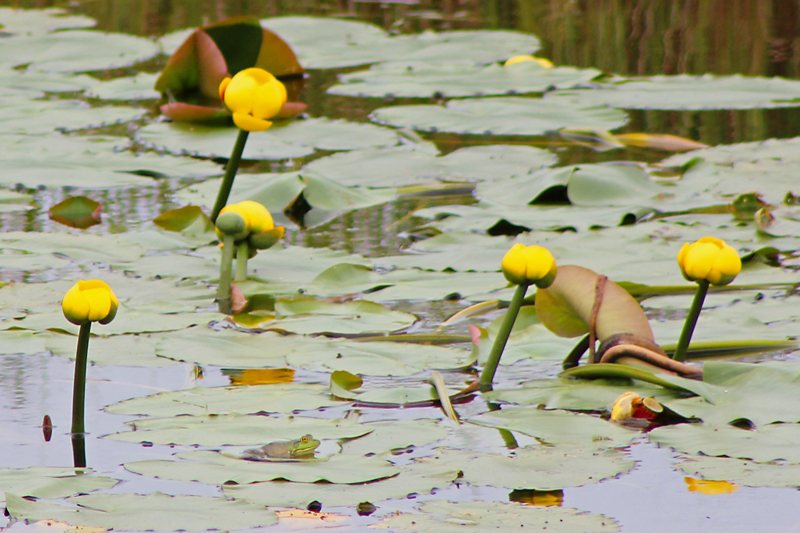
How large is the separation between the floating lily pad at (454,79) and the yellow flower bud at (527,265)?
2.28 metres

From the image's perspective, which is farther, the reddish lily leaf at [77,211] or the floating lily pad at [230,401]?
the reddish lily leaf at [77,211]

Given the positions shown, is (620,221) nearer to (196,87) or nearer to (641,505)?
(641,505)

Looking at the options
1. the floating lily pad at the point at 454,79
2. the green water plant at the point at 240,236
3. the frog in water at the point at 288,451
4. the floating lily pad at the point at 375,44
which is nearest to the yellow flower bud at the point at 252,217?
the green water plant at the point at 240,236

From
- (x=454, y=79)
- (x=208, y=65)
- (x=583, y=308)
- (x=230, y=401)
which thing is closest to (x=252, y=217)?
Result: (x=230, y=401)

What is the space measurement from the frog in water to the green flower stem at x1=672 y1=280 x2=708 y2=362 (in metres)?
0.53

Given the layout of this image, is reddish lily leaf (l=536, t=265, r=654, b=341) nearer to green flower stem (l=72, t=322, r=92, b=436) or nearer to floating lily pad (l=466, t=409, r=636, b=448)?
floating lily pad (l=466, t=409, r=636, b=448)

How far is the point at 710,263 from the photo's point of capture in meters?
1.28

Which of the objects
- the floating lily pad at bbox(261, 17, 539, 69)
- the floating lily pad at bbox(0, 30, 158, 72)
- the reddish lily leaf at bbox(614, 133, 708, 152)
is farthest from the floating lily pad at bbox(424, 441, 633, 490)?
the floating lily pad at bbox(0, 30, 158, 72)

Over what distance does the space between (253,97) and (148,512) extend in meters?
0.99

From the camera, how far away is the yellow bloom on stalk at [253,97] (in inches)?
71.2

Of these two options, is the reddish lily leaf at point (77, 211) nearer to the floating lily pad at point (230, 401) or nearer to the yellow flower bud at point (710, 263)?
the floating lily pad at point (230, 401)

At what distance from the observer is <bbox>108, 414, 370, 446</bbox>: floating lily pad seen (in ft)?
3.77

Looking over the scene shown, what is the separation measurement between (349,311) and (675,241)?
2.42 feet

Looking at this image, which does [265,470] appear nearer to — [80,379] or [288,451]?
[288,451]
